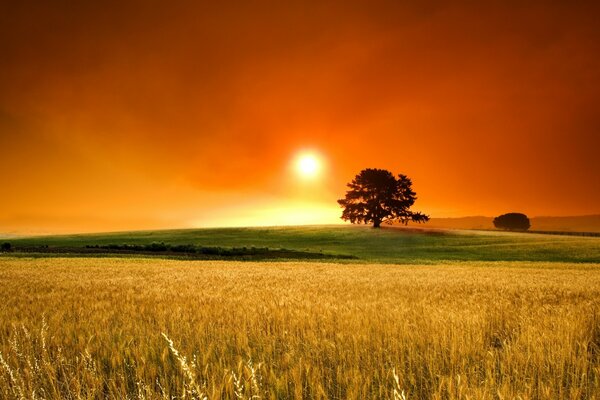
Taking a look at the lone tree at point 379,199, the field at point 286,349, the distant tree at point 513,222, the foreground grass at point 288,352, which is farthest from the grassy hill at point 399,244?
the distant tree at point 513,222

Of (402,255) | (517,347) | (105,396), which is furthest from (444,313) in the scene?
(402,255)

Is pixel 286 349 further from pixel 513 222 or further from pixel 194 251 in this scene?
pixel 513 222

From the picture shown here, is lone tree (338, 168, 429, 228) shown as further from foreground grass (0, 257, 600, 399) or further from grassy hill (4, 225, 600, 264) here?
foreground grass (0, 257, 600, 399)

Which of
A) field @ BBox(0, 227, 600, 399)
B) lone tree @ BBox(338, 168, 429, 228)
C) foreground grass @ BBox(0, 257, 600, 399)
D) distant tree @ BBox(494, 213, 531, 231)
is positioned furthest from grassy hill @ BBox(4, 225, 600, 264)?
distant tree @ BBox(494, 213, 531, 231)

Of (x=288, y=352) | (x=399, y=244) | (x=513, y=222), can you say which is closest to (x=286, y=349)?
(x=288, y=352)

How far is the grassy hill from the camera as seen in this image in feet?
166

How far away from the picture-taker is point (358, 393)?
159 inches

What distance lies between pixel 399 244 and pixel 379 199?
65.8ft

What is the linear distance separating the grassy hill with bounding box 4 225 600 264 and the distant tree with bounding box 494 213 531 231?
82.9 metres

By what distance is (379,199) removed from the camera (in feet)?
276

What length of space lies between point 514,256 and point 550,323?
160ft

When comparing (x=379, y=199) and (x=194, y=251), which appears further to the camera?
(x=379, y=199)

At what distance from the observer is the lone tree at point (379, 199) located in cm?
8338

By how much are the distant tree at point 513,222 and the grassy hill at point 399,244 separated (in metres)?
82.9
